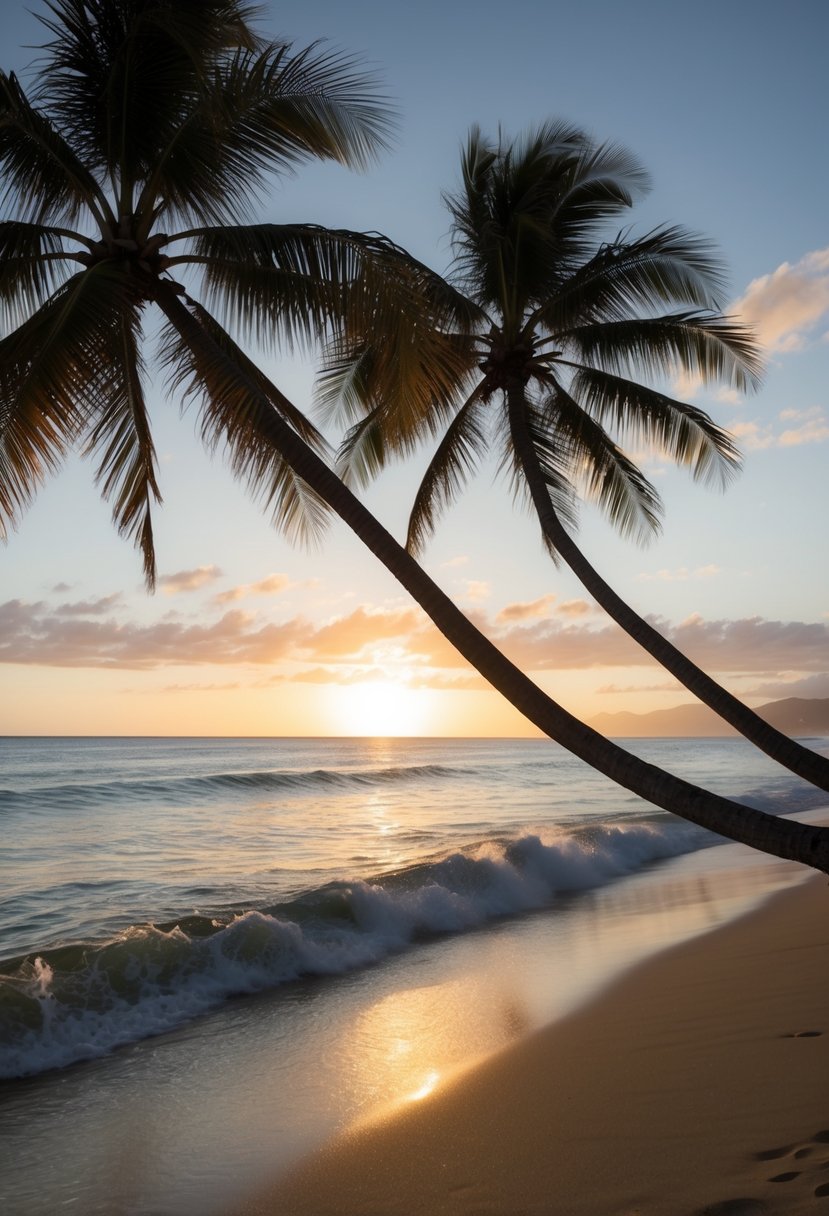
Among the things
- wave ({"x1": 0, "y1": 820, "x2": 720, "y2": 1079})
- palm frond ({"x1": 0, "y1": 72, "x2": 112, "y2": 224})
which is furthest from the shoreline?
palm frond ({"x1": 0, "y1": 72, "x2": 112, "y2": 224})

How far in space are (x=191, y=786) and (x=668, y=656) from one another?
24700mm

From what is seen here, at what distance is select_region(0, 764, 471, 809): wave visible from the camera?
24203mm

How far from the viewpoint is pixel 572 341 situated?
32.8 ft

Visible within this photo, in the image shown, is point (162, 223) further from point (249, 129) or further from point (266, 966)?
point (266, 966)

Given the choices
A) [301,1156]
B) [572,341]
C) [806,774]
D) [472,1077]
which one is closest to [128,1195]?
[301,1156]

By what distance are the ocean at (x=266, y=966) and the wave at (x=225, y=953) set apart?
0.02 meters

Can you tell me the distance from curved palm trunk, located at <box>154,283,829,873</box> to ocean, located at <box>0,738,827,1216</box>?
8.22 feet

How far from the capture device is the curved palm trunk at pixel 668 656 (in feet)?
15.3

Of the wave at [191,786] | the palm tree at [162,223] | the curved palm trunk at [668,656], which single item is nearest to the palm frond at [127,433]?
the palm tree at [162,223]

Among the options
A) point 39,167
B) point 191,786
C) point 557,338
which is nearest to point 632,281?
point 557,338

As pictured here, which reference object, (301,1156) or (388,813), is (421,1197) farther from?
(388,813)

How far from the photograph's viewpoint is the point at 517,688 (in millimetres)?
4297

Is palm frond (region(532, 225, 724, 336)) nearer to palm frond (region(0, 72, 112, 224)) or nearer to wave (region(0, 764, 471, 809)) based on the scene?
palm frond (region(0, 72, 112, 224))

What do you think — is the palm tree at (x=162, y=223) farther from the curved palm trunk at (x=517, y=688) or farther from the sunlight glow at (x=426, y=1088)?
the sunlight glow at (x=426, y=1088)
